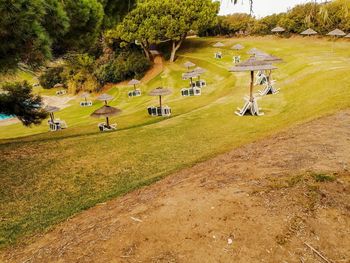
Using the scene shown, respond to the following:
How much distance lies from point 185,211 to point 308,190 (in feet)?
7.58

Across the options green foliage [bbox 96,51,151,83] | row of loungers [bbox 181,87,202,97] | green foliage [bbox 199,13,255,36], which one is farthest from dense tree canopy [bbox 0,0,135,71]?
green foliage [bbox 199,13,255,36]

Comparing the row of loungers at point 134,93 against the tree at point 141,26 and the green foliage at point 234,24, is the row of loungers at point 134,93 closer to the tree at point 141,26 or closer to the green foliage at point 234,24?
the tree at point 141,26

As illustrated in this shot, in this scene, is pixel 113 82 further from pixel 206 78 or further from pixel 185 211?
pixel 185 211

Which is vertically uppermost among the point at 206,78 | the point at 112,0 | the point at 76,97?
the point at 112,0

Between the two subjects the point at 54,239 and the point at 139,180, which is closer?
the point at 54,239

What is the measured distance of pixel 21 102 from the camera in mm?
15695

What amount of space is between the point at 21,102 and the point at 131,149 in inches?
245

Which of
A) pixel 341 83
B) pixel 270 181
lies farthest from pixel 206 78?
pixel 270 181

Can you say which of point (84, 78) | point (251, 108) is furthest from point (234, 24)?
point (251, 108)

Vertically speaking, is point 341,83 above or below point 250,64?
below

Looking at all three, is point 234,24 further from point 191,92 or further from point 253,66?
point 253,66

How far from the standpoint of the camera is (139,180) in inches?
388

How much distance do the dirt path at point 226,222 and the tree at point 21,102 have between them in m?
9.72

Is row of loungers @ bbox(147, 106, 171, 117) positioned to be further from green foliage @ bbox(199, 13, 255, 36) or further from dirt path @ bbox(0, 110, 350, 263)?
green foliage @ bbox(199, 13, 255, 36)
